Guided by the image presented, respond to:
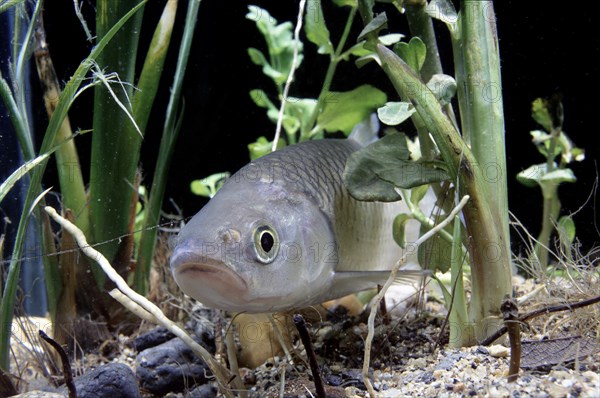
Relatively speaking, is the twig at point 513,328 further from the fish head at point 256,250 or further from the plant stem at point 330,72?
the plant stem at point 330,72

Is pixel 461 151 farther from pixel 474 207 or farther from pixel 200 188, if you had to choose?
pixel 200 188

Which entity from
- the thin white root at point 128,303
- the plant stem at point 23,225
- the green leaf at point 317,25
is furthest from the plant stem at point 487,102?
the thin white root at point 128,303

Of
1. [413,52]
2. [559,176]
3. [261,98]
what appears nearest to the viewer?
[413,52]

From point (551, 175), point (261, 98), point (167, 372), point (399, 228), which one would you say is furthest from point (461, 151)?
point (261, 98)

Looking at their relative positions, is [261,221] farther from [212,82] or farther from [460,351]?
[212,82]

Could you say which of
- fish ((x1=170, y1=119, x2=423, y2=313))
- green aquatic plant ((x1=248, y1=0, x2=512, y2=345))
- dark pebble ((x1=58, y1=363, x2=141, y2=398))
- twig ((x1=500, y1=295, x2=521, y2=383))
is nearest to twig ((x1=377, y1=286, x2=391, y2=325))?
fish ((x1=170, y1=119, x2=423, y2=313))

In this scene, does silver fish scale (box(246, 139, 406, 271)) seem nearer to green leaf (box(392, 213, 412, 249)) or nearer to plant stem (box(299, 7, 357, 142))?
green leaf (box(392, 213, 412, 249))

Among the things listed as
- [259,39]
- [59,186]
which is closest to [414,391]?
[59,186]
